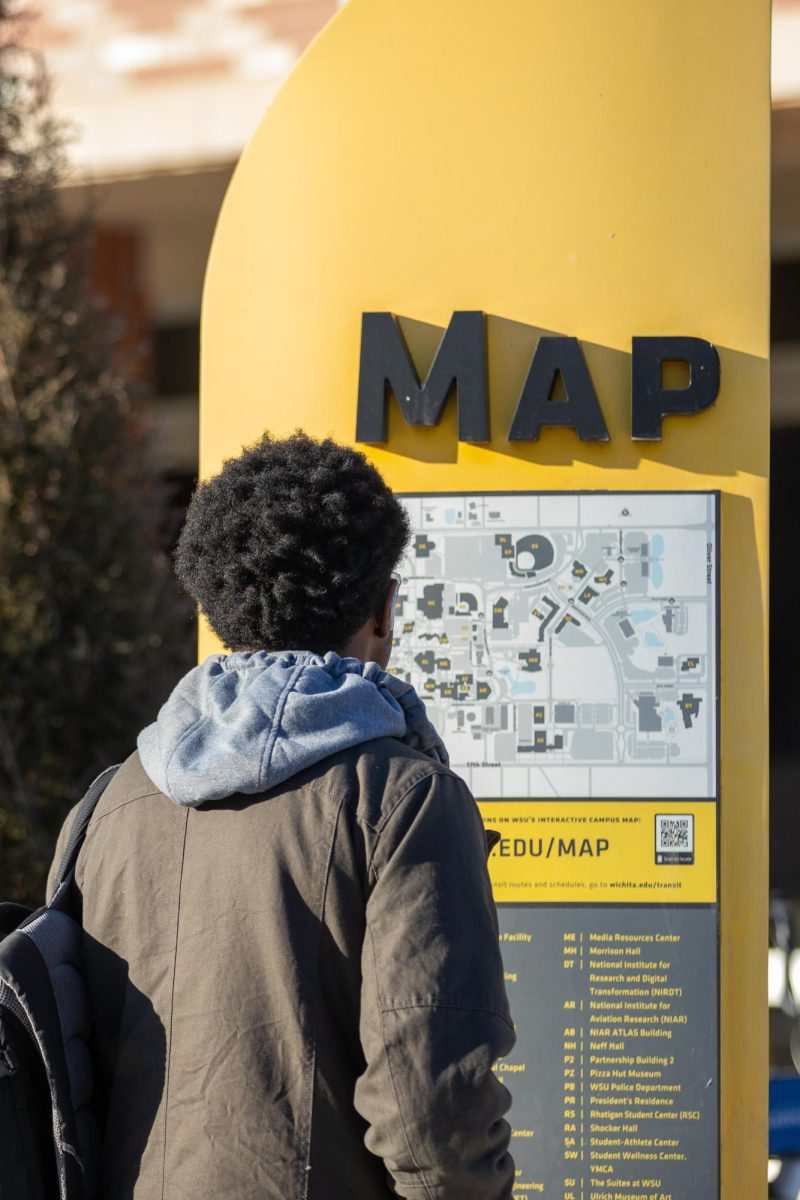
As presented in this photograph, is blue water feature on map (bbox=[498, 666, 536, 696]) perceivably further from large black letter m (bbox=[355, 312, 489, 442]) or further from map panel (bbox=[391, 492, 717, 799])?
large black letter m (bbox=[355, 312, 489, 442])

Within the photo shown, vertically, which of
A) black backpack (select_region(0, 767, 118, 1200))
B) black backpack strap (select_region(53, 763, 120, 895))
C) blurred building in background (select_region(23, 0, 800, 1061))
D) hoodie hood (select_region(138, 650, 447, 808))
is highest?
blurred building in background (select_region(23, 0, 800, 1061))

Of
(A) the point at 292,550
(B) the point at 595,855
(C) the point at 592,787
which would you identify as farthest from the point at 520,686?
(A) the point at 292,550

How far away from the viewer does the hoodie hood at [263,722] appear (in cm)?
163

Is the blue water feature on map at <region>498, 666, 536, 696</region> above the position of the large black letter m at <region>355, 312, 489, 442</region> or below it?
below

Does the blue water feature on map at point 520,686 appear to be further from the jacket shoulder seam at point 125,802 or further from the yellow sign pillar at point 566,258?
the jacket shoulder seam at point 125,802

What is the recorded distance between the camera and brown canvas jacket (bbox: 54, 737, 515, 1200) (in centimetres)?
153

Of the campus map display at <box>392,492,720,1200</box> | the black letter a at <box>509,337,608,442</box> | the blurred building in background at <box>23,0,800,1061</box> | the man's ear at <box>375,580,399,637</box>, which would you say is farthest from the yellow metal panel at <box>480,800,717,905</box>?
the blurred building in background at <box>23,0,800,1061</box>

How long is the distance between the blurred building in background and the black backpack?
3768 mm

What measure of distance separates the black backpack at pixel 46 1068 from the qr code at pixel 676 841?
1228mm

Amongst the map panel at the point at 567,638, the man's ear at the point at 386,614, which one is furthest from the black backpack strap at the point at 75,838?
the map panel at the point at 567,638

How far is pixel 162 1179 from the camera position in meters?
1.64

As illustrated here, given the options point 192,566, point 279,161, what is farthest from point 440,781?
point 279,161

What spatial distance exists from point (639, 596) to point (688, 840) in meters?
0.48

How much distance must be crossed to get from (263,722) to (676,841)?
121cm
